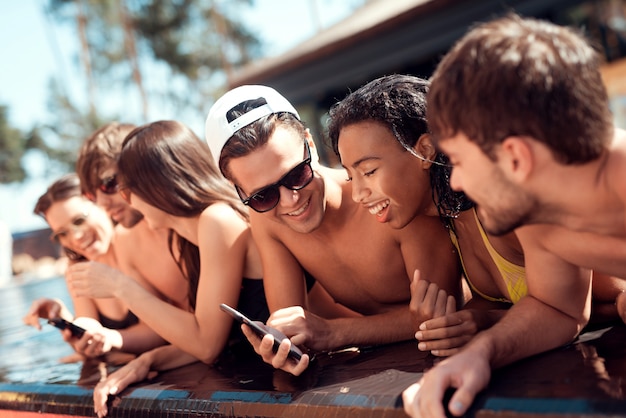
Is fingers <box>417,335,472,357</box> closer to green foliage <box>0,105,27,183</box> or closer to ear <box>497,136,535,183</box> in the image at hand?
ear <box>497,136,535,183</box>

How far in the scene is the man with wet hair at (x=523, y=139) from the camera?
5.58 feet

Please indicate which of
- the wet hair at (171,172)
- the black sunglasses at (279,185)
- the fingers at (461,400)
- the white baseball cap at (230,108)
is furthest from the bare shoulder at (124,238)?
the fingers at (461,400)

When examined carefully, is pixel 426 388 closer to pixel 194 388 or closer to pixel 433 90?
pixel 433 90

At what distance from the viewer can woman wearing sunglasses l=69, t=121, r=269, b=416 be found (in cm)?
317

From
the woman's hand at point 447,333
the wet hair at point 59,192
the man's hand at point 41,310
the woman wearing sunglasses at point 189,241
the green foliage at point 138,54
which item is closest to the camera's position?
the woman's hand at point 447,333

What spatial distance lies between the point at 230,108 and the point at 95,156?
1.41 metres

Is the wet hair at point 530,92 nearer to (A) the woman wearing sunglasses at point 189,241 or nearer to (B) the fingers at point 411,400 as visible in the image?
(B) the fingers at point 411,400

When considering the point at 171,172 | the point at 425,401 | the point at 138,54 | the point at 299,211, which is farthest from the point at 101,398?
the point at 138,54

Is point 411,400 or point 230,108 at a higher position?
point 230,108

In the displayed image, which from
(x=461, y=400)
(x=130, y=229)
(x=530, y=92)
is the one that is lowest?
(x=130, y=229)

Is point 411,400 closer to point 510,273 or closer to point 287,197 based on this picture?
point 510,273

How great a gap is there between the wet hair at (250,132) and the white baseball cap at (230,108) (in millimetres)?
15

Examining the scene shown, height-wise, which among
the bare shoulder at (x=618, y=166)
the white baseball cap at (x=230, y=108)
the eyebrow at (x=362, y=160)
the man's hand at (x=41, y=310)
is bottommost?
the man's hand at (x=41, y=310)

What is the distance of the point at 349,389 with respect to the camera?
2.21 m
